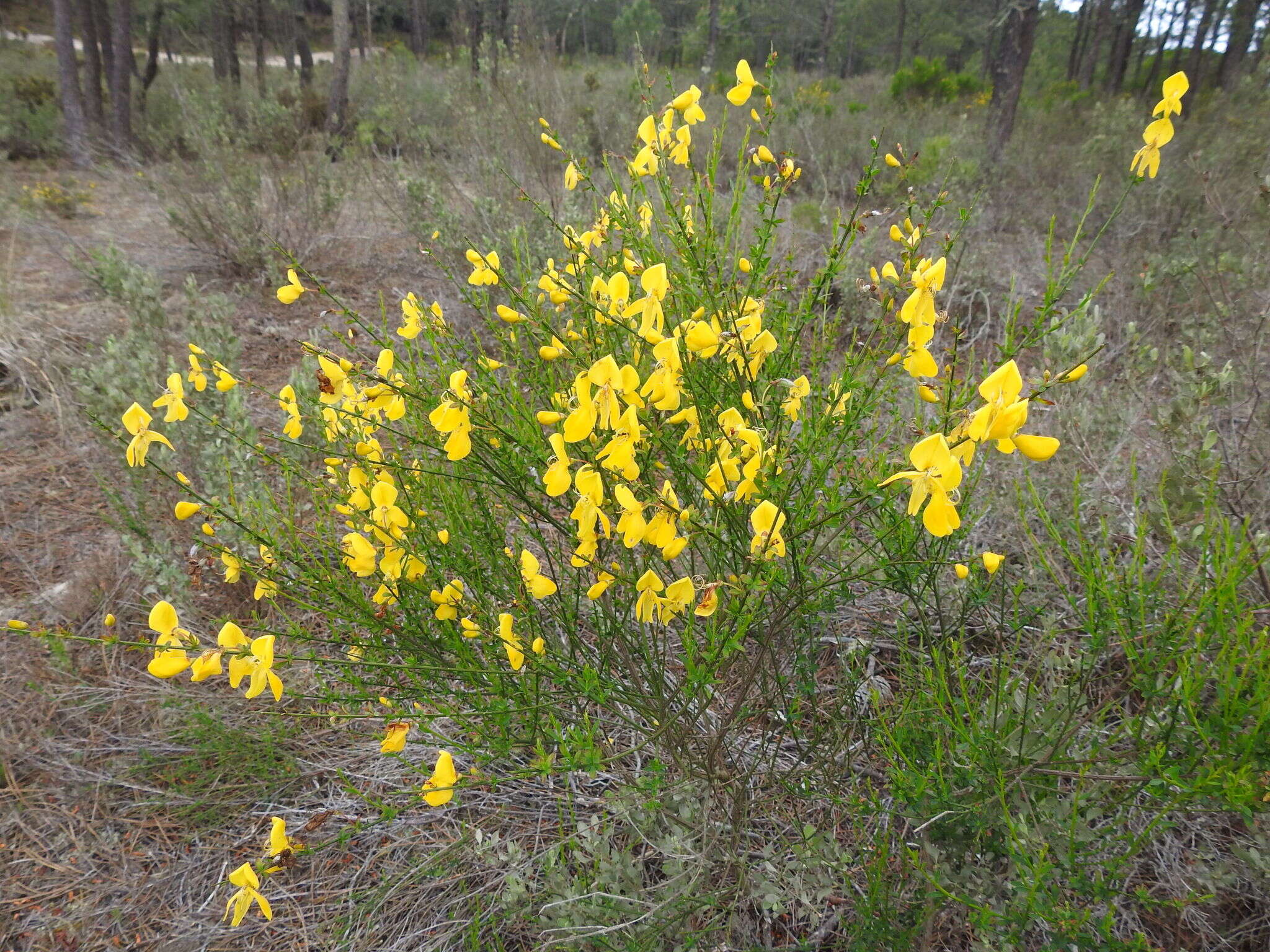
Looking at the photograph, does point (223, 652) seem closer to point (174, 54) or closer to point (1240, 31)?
point (1240, 31)

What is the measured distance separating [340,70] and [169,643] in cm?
1029

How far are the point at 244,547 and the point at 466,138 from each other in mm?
4480

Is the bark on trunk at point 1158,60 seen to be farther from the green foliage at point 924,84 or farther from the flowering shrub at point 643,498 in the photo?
the flowering shrub at point 643,498

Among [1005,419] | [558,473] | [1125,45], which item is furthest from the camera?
[1125,45]

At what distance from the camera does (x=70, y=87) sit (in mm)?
9266

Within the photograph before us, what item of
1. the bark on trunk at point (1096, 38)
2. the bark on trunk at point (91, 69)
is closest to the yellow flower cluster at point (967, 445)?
the bark on trunk at point (91, 69)

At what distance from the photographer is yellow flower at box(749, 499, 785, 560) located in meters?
1.12

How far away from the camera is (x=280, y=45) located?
17359mm

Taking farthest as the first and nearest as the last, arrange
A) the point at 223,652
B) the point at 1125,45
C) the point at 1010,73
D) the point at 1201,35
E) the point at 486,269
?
the point at 1201,35 < the point at 1125,45 < the point at 1010,73 < the point at 486,269 < the point at 223,652

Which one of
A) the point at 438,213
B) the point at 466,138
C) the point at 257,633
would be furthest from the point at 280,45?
the point at 257,633

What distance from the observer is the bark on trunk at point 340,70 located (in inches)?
350

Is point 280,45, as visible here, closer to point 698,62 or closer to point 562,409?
point 698,62

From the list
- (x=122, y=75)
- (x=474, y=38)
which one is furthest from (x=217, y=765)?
(x=122, y=75)

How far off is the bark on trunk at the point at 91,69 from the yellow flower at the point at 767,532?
504 inches
